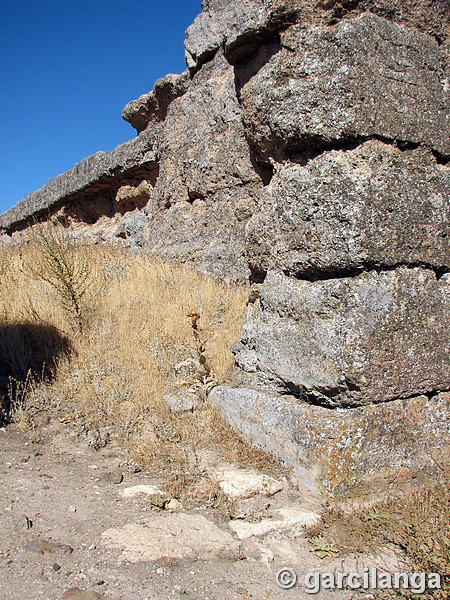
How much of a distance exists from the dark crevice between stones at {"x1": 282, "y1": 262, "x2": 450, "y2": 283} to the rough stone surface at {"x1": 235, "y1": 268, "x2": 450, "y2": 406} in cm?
3

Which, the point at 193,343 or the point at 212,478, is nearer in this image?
the point at 212,478

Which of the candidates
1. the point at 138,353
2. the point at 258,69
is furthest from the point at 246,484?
the point at 258,69

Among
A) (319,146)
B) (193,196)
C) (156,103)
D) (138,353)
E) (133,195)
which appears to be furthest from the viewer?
(133,195)

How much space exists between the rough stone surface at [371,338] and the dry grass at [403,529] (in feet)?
1.86

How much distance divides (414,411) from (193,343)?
2.33 meters

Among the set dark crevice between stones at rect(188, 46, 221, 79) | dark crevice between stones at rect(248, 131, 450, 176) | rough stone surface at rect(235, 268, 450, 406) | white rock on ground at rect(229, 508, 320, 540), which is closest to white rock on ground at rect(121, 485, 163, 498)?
white rock on ground at rect(229, 508, 320, 540)

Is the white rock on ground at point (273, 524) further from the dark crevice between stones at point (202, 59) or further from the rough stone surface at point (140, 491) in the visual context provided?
the dark crevice between stones at point (202, 59)

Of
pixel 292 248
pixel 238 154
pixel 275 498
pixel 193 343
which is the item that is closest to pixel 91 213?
pixel 238 154

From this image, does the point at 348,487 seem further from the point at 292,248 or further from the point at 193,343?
the point at 193,343

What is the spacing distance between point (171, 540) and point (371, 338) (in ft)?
4.97

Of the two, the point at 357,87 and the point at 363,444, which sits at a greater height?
the point at 357,87

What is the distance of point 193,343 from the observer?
4.51 metres

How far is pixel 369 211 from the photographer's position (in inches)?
103

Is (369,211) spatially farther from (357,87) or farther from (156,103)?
(156,103)
